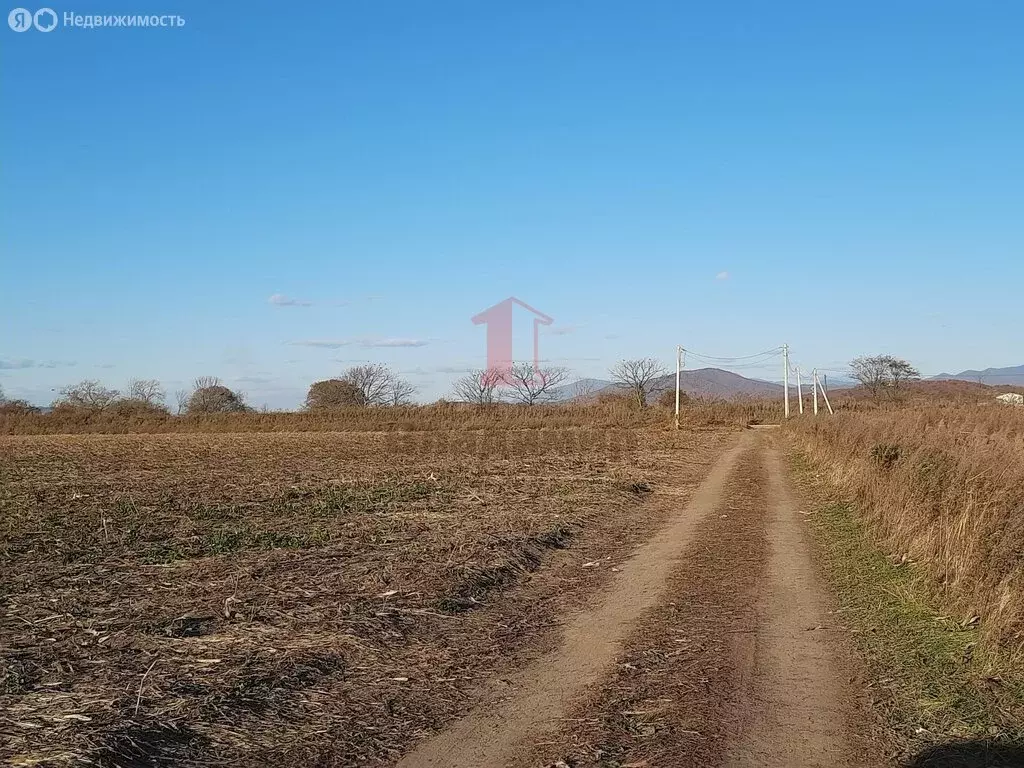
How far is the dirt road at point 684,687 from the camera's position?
4684 millimetres

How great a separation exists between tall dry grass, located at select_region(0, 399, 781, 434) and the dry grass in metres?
30.1

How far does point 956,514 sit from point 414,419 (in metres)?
45.0

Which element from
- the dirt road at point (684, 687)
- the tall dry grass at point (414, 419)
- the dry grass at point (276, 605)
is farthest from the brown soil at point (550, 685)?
the tall dry grass at point (414, 419)

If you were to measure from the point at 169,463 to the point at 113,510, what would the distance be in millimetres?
12453

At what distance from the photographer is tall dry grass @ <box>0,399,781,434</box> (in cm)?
4881

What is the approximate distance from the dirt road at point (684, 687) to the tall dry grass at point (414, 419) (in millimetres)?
37295

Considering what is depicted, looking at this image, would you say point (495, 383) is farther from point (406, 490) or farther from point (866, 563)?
point (866, 563)

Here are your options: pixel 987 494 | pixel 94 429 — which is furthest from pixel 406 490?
pixel 94 429

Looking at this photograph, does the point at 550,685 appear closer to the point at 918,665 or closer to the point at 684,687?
the point at 684,687

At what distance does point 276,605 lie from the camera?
7.65 m

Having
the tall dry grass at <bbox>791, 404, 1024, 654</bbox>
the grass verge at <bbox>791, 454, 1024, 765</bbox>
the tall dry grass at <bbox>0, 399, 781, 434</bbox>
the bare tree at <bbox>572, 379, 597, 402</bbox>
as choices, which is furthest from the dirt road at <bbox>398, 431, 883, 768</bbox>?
the bare tree at <bbox>572, 379, 597, 402</bbox>

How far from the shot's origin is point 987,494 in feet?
26.4

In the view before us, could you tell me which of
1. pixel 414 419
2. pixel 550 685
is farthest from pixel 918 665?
pixel 414 419

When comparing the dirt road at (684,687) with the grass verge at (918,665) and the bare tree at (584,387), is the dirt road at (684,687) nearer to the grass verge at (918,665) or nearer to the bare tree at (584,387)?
the grass verge at (918,665)
